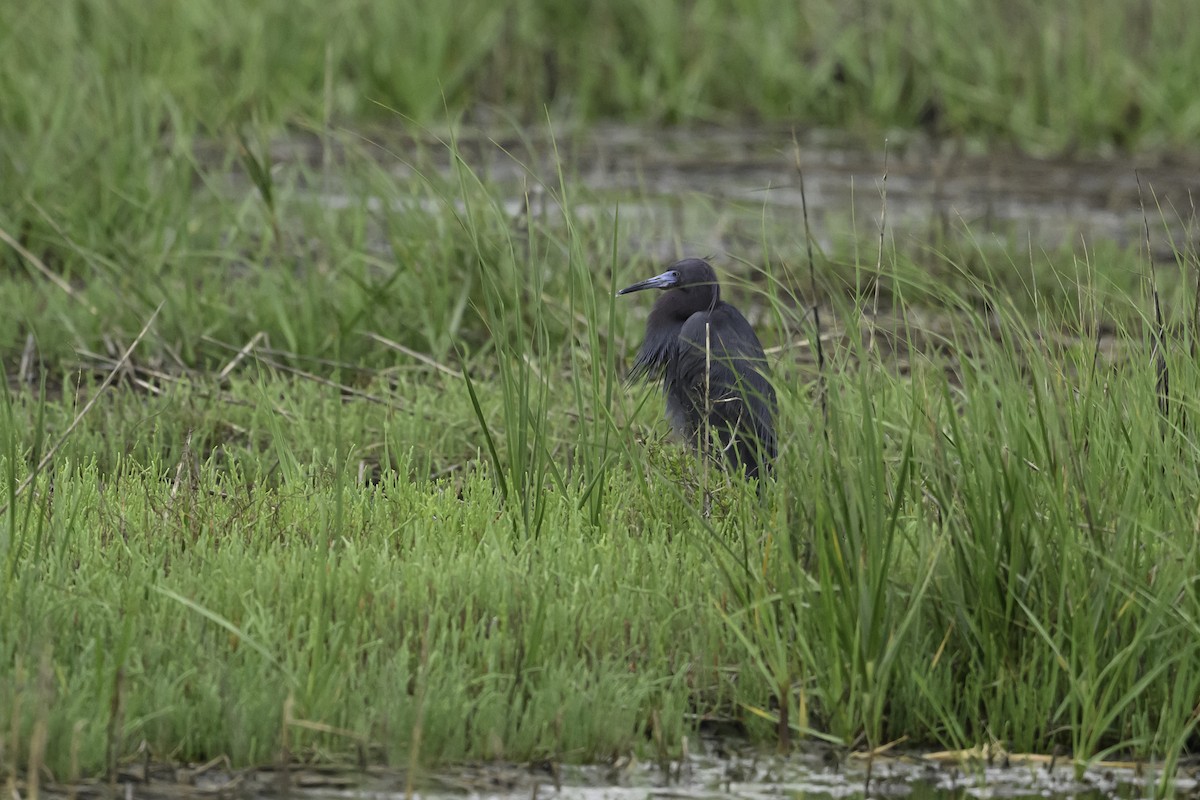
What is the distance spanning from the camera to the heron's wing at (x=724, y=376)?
502cm

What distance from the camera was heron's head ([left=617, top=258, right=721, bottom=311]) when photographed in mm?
5320

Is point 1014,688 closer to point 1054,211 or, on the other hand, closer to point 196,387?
point 196,387

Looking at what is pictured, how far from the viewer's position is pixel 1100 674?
3504 millimetres

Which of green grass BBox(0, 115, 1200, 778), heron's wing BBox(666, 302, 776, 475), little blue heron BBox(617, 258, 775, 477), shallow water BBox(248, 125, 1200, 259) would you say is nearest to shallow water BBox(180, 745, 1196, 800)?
green grass BBox(0, 115, 1200, 778)

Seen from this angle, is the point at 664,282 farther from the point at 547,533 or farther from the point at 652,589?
the point at 652,589

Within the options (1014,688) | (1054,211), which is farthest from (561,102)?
(1014,688)

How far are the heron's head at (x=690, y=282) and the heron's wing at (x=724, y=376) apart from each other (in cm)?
14

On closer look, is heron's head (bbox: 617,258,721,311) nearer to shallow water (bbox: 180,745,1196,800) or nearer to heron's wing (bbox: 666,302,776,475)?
heron's wing (bbox: 666,302,776,475)

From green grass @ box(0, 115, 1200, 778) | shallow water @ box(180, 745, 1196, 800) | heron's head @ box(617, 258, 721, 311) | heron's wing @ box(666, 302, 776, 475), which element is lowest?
shallow water @ box(180, 745, 1196, 800)

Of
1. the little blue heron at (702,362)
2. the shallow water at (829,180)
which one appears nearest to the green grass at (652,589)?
the little blue heron at (702,362)

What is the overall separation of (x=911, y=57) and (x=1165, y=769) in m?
9.17

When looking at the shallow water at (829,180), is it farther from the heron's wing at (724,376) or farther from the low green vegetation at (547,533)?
the heron's wing at (724,376)

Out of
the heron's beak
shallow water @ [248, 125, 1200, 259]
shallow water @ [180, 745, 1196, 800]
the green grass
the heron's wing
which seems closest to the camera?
shallow water @ [180, 745, 1196, 800]

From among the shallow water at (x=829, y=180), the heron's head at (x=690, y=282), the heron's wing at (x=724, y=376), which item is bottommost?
Result: the heron's wing at (x=724, y=376)
